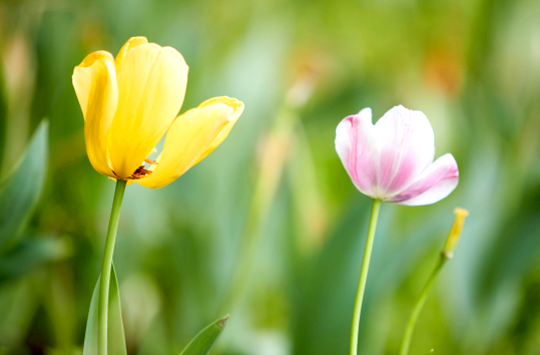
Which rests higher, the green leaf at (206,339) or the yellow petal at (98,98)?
the yellow petal at (98,98)

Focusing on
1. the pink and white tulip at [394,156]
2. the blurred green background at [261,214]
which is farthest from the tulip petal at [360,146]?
the blurred green background at [261,214]

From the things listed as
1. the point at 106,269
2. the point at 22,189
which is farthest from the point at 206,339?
the point at 22,189

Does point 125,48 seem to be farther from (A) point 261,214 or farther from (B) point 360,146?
(A) point 261,214

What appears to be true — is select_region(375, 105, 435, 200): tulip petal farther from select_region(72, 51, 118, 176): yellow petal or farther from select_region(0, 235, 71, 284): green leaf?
select_region(0, 235, 71, 284): green leaf

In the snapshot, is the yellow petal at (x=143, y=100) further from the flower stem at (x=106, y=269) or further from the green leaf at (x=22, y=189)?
the green leaf at (x=22, y=189)

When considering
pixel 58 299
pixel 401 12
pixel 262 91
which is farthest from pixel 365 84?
pixel 401 12

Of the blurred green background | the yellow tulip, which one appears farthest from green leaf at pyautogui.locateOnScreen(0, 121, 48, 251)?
the yellow tulip
